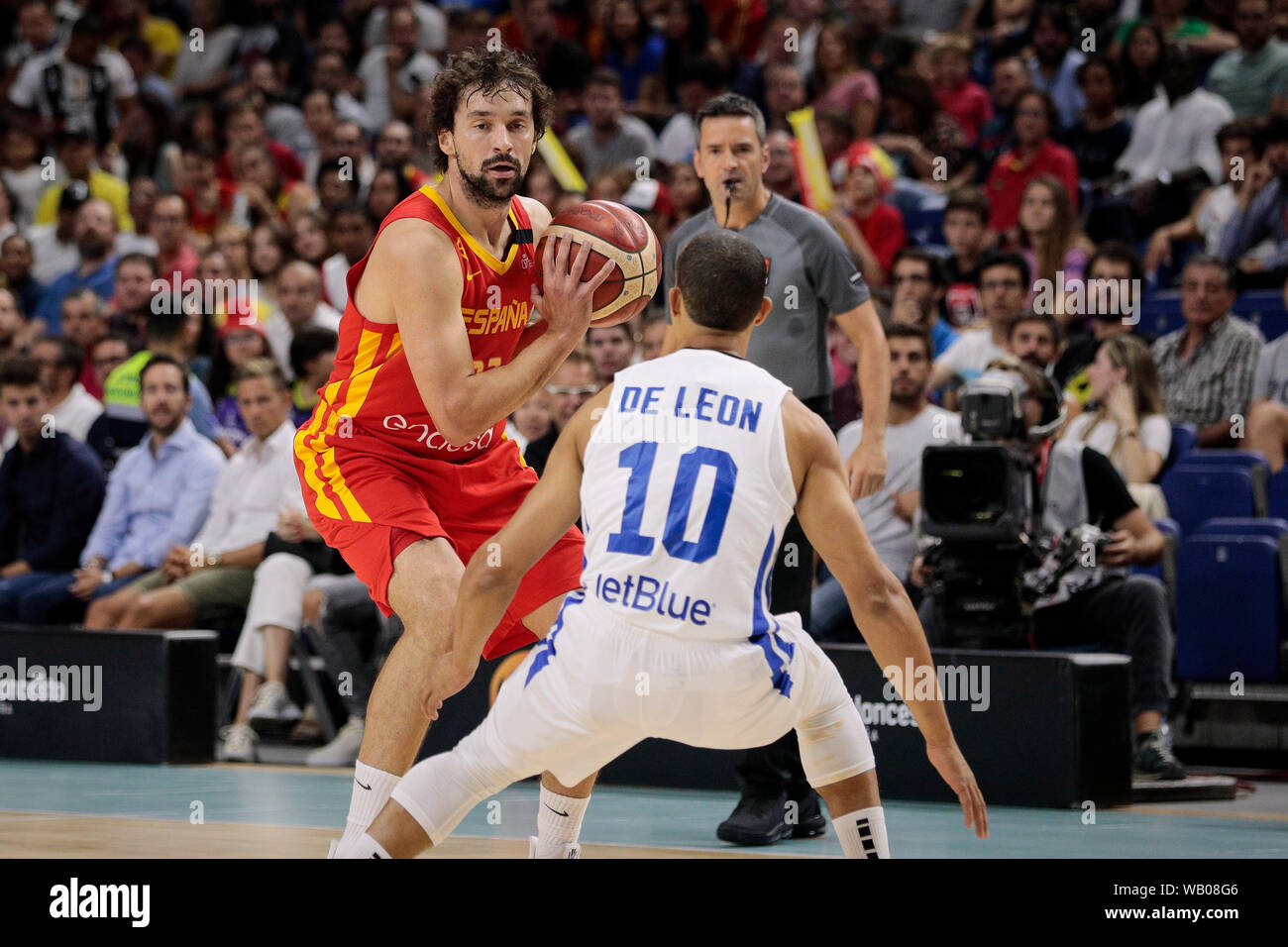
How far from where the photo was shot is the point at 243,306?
1050cm

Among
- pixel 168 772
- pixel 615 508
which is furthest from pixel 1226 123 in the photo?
pixel 615 508

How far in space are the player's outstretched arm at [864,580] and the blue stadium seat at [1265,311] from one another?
597 centimetres

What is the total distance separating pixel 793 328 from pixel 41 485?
500 centimetres

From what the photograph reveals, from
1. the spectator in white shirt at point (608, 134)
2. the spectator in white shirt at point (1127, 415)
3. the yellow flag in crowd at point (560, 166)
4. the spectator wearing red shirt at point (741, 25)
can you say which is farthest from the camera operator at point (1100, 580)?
the spectator wearing red shirt at point (741, 25)

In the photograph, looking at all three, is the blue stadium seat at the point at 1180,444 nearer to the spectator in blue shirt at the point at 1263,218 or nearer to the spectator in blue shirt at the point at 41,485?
the spectator in blue shirt at the point at 1263,218

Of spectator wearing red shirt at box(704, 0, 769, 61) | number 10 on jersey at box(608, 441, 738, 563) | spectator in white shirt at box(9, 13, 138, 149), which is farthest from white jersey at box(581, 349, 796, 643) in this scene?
spectator in white shirt at box(9, 13, 138, 149)

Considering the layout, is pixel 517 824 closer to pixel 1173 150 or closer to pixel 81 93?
pixel 1173 150

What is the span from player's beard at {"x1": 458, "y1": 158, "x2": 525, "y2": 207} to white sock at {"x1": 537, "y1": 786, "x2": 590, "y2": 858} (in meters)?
1.46

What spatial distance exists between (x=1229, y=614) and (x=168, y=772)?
14.4 feet

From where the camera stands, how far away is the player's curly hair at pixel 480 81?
4.39 metres

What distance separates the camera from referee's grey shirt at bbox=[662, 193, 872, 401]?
18.1 ft

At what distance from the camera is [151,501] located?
28.5 feet

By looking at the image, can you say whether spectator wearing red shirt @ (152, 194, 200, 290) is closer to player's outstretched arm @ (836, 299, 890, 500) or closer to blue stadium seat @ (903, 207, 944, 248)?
blue stadium seat @ (903, 207, 944, 248)

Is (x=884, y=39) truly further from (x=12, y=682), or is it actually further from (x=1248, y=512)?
(x=12, y=682)
